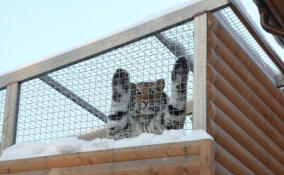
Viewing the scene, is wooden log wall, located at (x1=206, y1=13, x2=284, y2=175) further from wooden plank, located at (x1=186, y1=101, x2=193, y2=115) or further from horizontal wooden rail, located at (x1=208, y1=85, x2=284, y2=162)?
wooden plank, located at (x1=186, y1=101, x2=193, y2=115)

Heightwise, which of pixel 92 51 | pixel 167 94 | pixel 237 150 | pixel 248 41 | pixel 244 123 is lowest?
pixel 237 150

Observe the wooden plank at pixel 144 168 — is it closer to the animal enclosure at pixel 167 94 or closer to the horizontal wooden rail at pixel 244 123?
the animal enclosure at pixel 167 94

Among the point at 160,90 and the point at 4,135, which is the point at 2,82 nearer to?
the point at 4,135

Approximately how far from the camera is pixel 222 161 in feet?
12.5

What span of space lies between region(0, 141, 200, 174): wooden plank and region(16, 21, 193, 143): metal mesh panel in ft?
0.99

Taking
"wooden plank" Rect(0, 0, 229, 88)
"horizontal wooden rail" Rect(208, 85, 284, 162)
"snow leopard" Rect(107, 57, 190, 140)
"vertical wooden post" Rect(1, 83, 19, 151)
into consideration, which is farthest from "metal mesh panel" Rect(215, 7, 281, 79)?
"vertical wooden post" Rect(1, 83, 19, 151)

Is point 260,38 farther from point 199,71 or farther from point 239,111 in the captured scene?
point 199,71

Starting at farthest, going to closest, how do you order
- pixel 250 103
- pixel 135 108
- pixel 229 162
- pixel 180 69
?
pixel 135 108 < pixel 250 103 < pixel 180 69 < pixel 229 162

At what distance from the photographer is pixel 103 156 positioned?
3.82 metres

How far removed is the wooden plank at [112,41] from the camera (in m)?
3.97

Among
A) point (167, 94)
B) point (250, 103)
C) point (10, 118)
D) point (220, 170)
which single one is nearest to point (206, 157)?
point (220, 170)

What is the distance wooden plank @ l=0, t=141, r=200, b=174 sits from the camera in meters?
3.59

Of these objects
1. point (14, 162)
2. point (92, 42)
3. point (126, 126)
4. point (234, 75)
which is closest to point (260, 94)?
point (234, 75)

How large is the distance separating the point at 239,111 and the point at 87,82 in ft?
3.54
